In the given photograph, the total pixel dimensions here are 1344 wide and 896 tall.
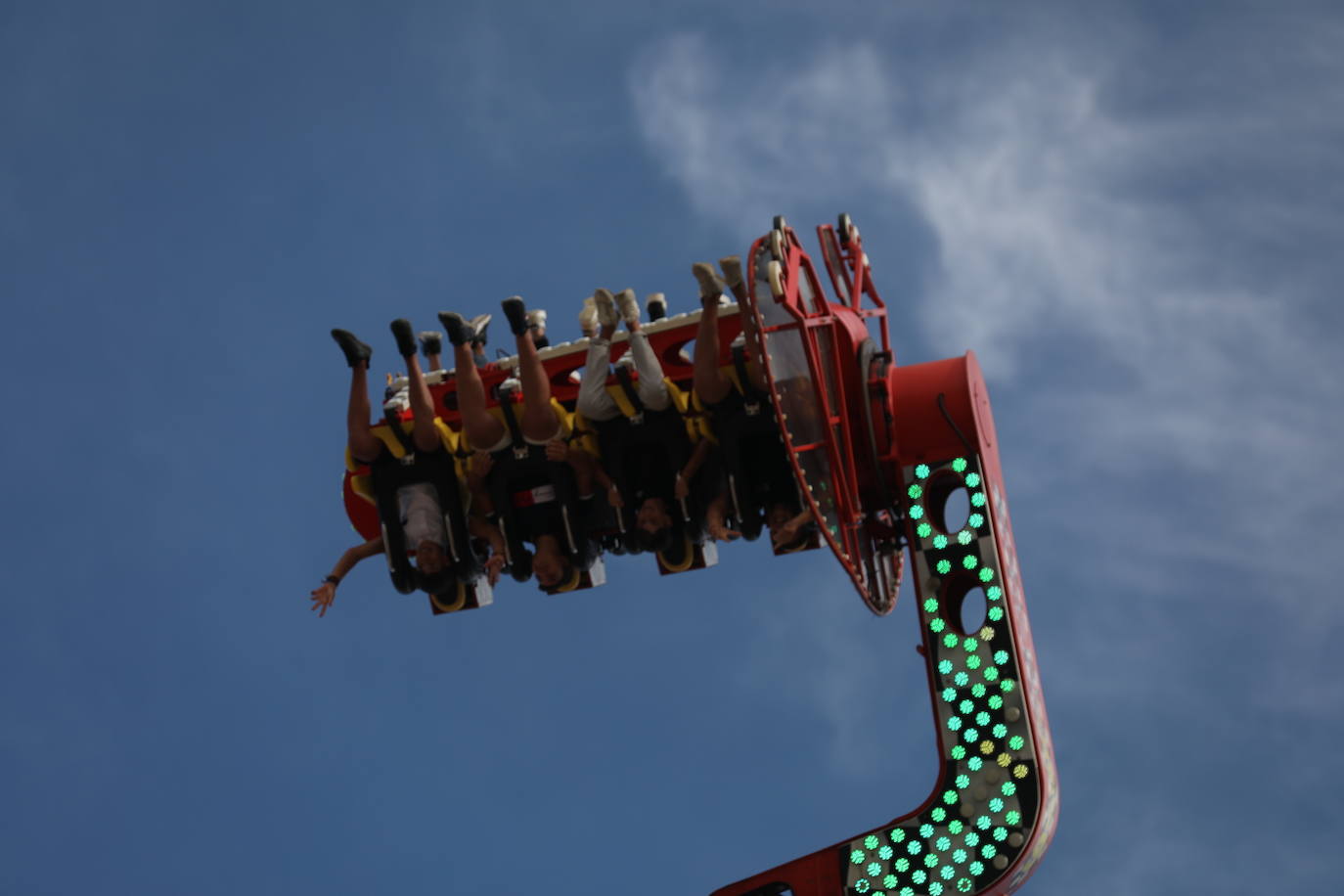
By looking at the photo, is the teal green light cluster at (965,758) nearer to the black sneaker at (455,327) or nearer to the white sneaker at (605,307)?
the white sneaker at (605,307)

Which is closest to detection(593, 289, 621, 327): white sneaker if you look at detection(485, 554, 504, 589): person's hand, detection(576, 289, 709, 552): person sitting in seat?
detection(576, 289, 709, 552): person sitting in seat

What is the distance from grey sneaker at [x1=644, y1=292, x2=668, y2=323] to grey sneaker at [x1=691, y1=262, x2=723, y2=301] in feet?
3.95

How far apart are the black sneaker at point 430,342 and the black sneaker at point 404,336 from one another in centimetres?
55

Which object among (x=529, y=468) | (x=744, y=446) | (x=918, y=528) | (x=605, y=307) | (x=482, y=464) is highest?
(x=605, y=307)

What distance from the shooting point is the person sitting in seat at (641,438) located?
62.1ft

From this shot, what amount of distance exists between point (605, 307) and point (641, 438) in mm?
1217

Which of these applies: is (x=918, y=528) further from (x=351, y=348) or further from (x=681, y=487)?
(x=351, y=348)

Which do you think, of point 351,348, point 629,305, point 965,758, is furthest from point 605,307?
point 965,758

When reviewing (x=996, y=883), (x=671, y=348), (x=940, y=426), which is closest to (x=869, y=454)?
(x=940, y=426)

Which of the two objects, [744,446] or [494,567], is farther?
[494,567]

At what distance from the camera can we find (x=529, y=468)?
65.0 feet

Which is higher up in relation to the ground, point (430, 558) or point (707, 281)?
point (707, 281)

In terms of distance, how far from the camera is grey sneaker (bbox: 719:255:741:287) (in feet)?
58.5

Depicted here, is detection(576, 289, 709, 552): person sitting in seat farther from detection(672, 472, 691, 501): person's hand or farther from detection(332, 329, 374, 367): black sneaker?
detection(332, 329, 374, 367): black sneaker
